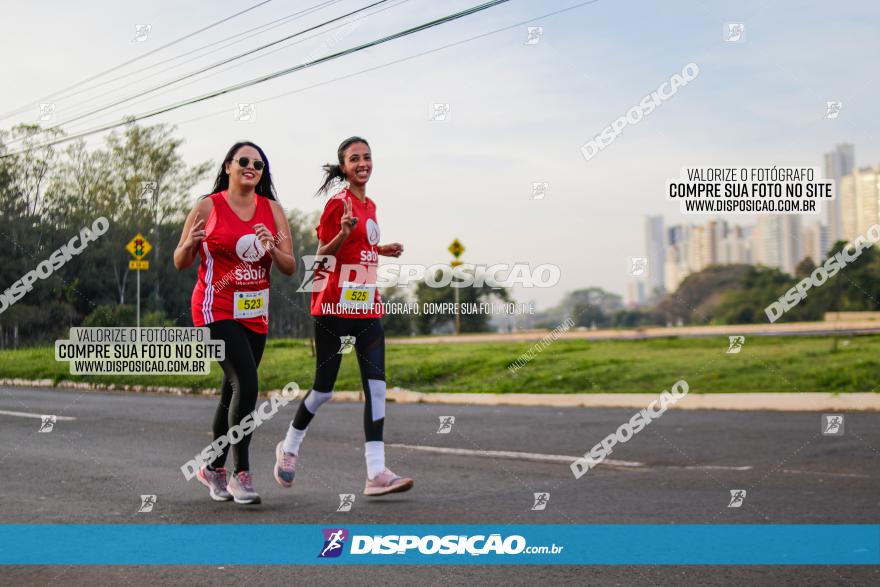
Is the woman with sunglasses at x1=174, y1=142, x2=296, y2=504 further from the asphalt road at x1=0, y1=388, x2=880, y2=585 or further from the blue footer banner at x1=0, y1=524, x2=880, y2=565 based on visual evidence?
the asphalt road at x1=0, y1=388, x2=880, y2=585

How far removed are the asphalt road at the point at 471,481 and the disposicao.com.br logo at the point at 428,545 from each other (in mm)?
282

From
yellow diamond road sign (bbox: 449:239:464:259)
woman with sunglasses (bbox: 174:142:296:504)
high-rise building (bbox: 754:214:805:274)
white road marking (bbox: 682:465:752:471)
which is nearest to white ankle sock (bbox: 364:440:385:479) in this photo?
woman with sunglasses (bbox: 174:142:296:504)

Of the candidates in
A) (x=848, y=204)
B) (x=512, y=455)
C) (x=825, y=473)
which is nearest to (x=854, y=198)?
(x=848, y=204)

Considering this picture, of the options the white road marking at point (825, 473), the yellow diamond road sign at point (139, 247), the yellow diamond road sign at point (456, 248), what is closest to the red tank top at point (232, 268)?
the yellow diamond road sign at point (456, 248)

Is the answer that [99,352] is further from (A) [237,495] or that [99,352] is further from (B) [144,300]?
(A) [237,495]

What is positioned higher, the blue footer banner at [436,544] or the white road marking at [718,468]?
the blue footer banner at [436,544]

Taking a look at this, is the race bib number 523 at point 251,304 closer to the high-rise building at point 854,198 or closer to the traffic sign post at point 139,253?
the traffic sign post at point 139,253

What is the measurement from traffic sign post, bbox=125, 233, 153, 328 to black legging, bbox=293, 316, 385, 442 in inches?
71.5

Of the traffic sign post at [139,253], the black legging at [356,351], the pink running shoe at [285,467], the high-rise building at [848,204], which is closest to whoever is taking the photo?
the black legging at [356,351]

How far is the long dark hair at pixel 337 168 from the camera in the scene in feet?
15.8

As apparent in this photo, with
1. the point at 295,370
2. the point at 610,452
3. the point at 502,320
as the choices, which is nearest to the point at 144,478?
the point at 610,452

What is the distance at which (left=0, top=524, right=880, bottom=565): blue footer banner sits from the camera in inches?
175

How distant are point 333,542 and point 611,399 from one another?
9899mm

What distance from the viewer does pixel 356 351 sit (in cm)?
516
